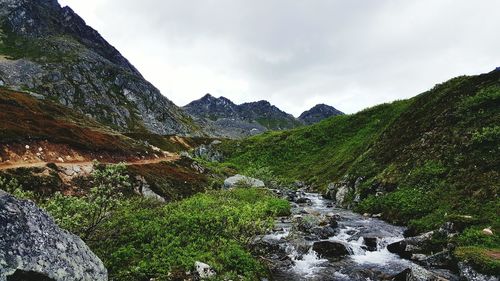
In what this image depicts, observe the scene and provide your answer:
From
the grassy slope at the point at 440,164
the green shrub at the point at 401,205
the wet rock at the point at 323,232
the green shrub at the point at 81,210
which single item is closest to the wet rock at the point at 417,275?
the grassy slope at the point at 440,164

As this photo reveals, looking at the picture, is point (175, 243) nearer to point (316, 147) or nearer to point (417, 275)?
point (417, 275)

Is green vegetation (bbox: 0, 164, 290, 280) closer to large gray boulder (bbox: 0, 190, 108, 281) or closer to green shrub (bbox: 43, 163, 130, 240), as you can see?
green shrub (bbox: 43, 163, 130, 240)

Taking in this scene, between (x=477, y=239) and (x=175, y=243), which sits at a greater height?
(x=477, y=239)

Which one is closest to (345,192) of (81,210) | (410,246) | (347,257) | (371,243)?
(371,243)

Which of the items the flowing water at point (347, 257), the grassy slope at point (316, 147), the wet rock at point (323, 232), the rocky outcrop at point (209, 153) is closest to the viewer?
the flowing water at point (347, 257)

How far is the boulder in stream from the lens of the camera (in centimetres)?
2575

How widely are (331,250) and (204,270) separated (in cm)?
1091

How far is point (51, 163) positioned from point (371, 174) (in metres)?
37.1

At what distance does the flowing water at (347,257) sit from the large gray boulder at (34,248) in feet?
36.6

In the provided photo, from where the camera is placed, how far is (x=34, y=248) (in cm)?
1274

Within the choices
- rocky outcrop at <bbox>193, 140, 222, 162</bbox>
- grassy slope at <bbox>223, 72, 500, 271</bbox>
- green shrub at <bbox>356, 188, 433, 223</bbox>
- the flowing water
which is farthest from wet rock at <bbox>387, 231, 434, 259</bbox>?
rocky outcrop at <bbox>193, 140, 222, 162</bbox>

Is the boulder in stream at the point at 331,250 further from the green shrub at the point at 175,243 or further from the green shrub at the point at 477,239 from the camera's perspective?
the green shrub at the point at 477,239

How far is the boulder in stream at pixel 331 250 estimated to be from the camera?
25.8 metres

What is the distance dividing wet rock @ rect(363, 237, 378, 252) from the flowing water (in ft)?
0.47
